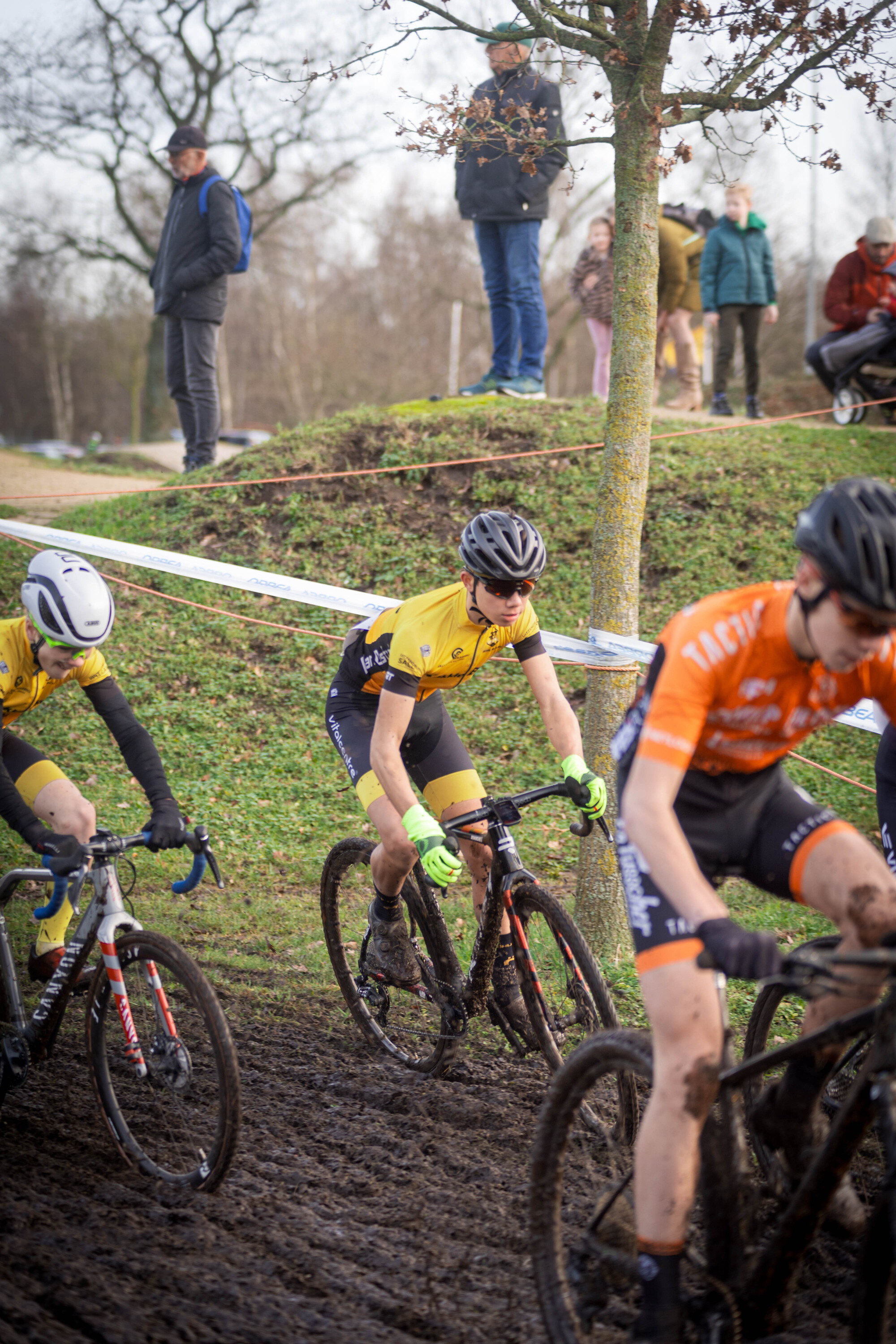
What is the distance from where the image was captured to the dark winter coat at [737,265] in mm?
11742

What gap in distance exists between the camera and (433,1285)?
309 centimetres

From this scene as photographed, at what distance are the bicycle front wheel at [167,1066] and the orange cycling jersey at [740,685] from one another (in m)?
1.80

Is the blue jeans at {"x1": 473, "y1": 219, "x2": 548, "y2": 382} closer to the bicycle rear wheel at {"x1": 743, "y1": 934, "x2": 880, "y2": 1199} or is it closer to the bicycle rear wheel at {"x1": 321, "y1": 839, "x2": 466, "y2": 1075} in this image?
the bicycle rear wheel at {"x1": 321, "y1": 839, "x2": 466, "y2": 1075}

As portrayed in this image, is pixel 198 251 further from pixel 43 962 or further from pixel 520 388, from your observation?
pixel 43 962

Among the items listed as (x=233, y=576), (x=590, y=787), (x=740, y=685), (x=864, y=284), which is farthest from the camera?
(x=864, y=284)

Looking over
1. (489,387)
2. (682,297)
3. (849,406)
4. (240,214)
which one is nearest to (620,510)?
(489,387)

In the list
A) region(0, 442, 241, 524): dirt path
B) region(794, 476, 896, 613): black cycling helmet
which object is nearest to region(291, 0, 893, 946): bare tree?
region(794, 476, 896, 613): black cycling helmet

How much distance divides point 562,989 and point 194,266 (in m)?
Answer: 8.73

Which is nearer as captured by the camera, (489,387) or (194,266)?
(194,266)

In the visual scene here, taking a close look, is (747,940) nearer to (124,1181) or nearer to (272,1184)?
(272,1184)

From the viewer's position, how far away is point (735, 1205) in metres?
2.52

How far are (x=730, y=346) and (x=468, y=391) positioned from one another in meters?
3.25

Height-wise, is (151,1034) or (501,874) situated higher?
(501,874)

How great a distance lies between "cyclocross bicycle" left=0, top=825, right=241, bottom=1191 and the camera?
3.49 meters
